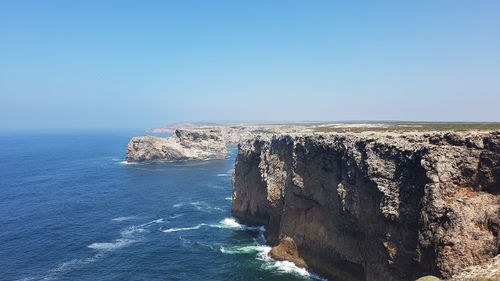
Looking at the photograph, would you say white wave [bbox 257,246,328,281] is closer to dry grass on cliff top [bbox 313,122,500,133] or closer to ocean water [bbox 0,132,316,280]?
ocean water [bbox 0,132,316,280]

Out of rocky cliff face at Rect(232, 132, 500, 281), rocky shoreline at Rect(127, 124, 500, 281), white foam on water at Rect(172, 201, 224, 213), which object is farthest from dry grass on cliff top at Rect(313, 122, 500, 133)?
white foam on water at Rect(172, 201, 224, 213)

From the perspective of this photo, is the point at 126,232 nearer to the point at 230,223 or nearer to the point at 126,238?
the point at 126,238

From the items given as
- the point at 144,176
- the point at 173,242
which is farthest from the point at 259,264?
the point at 144,176

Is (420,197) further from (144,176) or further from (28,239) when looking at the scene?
(144,176)

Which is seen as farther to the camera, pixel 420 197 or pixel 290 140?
pixel 290 140

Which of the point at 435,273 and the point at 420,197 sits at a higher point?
the point at 420,197

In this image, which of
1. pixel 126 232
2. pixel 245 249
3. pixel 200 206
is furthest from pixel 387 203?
pixel 200 206
